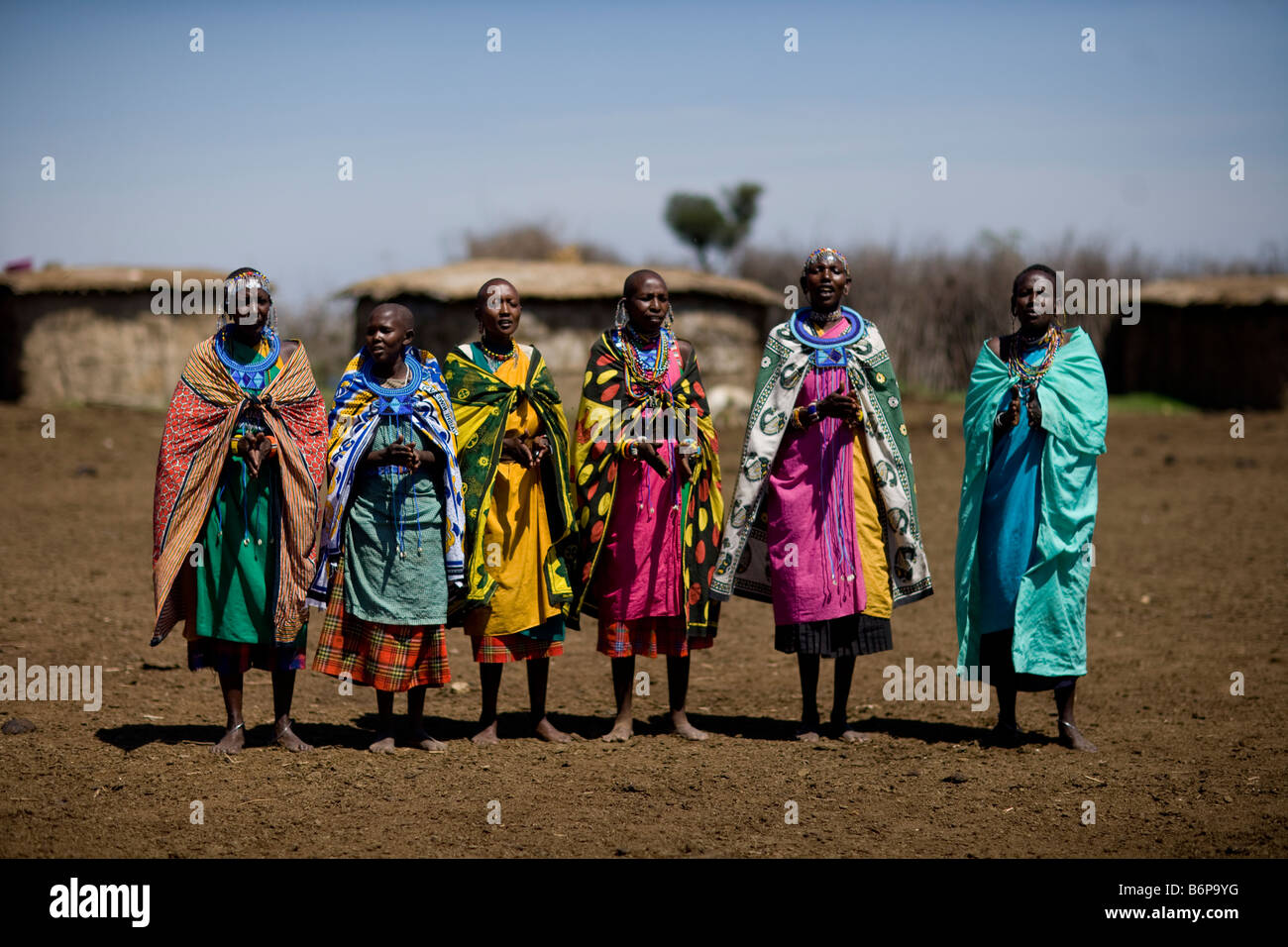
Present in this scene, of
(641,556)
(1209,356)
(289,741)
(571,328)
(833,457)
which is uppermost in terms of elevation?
(571,328)

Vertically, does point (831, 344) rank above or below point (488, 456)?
above

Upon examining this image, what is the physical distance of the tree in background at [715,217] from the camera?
48031mm

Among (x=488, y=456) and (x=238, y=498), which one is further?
(x=488, y=456)

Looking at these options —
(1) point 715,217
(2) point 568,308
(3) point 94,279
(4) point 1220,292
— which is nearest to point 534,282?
(2) point 568,308

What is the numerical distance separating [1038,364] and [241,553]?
12.0 feet

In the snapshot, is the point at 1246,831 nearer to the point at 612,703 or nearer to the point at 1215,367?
the point at 612,703

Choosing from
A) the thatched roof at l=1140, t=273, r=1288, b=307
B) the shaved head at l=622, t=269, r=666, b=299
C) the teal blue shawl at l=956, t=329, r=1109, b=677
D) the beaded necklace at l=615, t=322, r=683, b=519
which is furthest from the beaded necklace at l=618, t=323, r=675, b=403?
the thatched roof at l=1140, t=273, r=1288, b=307

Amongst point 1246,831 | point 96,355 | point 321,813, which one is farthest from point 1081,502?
point 96,355

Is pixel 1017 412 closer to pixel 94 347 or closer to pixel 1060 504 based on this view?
pixel 1060 504

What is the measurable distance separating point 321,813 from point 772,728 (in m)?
2.37

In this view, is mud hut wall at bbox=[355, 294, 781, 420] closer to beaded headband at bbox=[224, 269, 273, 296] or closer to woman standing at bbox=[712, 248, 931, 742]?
woman standing at bbox=[712, 248, 931, 742]

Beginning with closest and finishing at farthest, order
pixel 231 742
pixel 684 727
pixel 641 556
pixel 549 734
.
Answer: pixel 231 742 < pixel 641 556 < pixel 549 734 < pixel 684 727

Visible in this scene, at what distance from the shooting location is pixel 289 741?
18.9ft

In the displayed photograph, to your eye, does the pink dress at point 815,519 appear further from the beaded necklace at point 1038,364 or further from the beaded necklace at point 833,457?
the beaded necklace at point 1038,364
